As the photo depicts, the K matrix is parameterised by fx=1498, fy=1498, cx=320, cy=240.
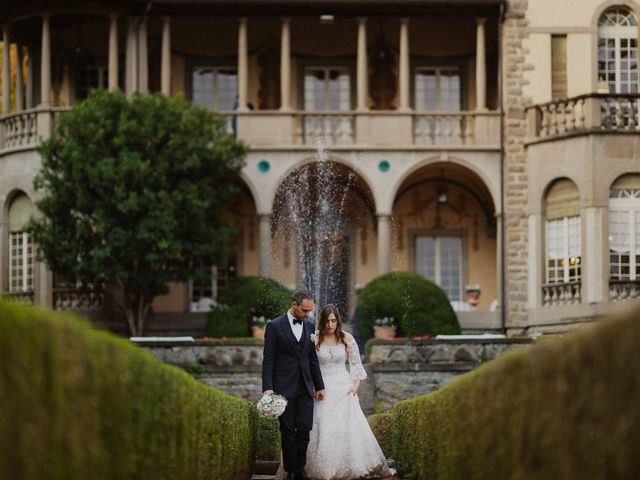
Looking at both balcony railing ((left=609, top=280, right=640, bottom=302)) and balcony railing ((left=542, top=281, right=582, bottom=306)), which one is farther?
balcony railing ((left=542, top=281, right=582, bottom=306))

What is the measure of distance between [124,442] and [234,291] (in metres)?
24.8

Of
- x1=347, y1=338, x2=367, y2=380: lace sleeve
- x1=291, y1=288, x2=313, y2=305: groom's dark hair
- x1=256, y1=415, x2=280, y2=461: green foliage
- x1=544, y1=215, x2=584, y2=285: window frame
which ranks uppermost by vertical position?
x1=544, y1=215, x2=584, y2=285: window frame

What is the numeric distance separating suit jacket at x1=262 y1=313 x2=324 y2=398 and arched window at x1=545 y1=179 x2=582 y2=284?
18.6 metres

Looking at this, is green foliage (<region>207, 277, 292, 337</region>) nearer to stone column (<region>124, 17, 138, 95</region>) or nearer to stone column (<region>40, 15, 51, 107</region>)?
stone column (<region>124, 17, 138, 95</region>)

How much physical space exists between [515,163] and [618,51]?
3.50 metres

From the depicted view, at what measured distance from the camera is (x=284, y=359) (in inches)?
560

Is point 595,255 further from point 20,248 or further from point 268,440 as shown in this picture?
point 268,440

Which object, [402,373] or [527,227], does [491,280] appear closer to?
[527,227]

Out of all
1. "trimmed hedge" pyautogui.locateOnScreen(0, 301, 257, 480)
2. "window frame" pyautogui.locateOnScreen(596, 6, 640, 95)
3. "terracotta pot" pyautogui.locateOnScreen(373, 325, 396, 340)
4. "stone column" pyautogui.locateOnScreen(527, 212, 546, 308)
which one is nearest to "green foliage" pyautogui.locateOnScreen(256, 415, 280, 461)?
"trimmed hedge" pyautogui.locateOnScreen(0, 301, 257, 480)

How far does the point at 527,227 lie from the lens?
33.7 meters

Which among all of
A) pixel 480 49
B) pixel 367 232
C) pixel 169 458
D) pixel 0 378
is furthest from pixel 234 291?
pixel 0 378

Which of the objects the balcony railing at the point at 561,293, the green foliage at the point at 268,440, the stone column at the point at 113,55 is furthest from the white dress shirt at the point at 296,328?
the stone column at the point at 113,55

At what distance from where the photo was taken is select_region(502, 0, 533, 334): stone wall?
33516 millimetres

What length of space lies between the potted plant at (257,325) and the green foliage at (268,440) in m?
12.5
